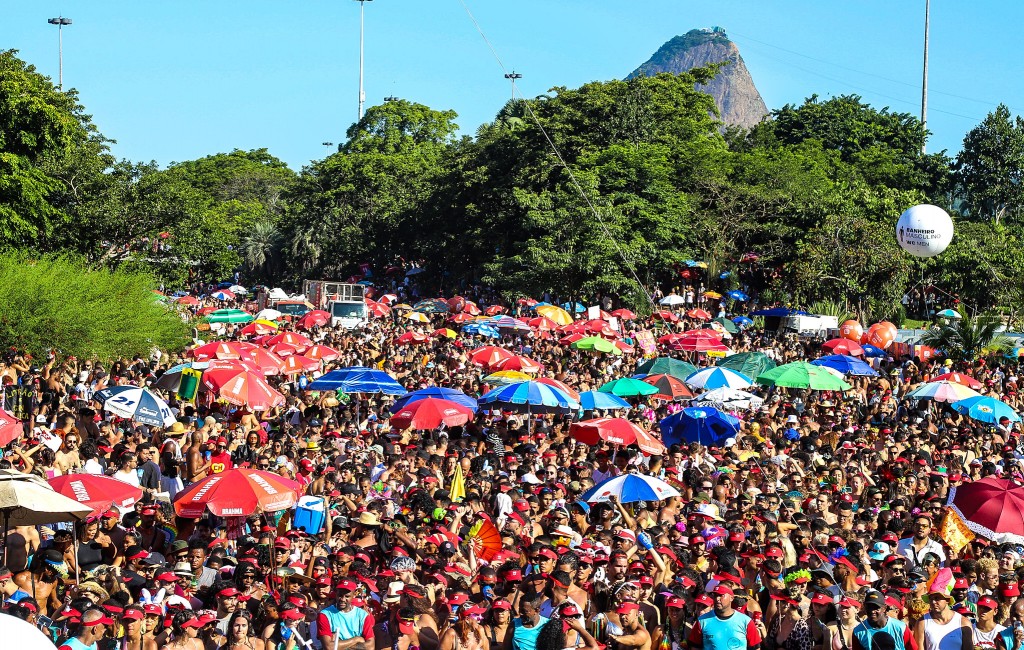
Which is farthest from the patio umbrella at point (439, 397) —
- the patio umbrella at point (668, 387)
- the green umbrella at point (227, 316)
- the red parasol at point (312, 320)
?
the green umbrella at point (227, 316)

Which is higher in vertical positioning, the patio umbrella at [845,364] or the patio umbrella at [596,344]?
the patio umbrella at [596,344]

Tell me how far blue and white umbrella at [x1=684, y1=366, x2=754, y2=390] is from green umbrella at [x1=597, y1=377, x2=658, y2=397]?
75 centimetres

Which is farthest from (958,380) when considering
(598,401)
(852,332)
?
(852,332)

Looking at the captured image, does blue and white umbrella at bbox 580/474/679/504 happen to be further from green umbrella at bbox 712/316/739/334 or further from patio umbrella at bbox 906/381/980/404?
green umbrella at bbox 712/316/739/334

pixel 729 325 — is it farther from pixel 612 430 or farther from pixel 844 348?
pixel 612 430

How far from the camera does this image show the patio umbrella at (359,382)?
51.6 feet

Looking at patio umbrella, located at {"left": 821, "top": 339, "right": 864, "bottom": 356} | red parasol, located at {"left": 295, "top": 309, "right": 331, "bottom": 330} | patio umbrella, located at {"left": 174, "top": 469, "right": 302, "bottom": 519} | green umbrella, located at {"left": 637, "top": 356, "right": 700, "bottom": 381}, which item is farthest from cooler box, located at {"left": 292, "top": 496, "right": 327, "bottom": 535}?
red parasol, located at {"left": 295, "top": 309, "right": 331, "bottom": 330}

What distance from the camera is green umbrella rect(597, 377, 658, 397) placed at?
54.1 feet

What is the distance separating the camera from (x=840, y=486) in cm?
1273

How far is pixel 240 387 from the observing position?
1466 cm

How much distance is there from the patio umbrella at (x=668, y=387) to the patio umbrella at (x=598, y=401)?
5.87 feet

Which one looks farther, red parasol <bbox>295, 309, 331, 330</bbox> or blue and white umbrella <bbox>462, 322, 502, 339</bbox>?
red parasol <bbox>295, 309, 331, 330</bbox>

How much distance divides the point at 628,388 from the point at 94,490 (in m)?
8.80

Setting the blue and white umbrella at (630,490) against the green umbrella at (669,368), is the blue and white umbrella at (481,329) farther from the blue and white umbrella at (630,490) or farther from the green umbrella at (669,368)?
the blue and white umbrella at (630,490)
